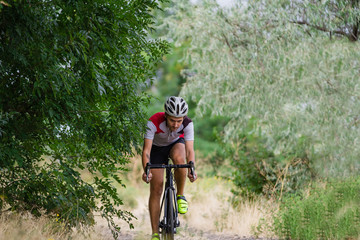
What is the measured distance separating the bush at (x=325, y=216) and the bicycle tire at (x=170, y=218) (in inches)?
92.1

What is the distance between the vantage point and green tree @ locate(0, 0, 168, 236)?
419 centimetres

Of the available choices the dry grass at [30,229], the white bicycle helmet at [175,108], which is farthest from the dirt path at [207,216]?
the white bicycle helmet at [175,108]

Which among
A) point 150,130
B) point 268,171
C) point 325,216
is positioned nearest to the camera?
point 150,130

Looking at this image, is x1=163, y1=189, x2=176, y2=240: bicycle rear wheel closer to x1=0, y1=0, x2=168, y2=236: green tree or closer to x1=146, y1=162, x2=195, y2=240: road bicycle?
x1=146, y1=162, x2=195, y2=240: road bicycle

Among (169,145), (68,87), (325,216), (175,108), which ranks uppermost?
(175,108)

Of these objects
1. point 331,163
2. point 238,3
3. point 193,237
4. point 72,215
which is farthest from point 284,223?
point 238,3

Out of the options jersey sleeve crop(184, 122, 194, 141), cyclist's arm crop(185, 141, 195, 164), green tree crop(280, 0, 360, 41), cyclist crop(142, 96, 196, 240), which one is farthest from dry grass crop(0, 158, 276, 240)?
A: green tree crop(280, 0, 360, 41)

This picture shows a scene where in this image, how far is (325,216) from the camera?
24.2 ft

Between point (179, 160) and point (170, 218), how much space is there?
66cm

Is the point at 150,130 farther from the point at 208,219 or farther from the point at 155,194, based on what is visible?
the point at 208,219

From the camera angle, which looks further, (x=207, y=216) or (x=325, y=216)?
(x=207, y=216)

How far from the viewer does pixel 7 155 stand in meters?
4.85

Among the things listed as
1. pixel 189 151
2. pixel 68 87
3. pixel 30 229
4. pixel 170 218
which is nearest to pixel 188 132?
pixel 189 151

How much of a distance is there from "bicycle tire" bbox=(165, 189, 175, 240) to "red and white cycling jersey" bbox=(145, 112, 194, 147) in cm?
60
